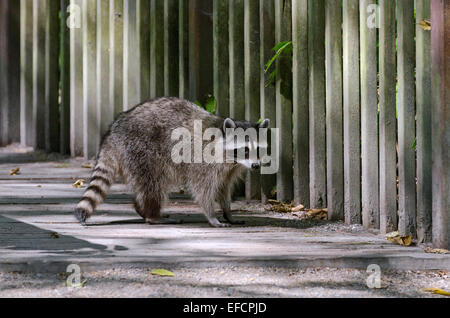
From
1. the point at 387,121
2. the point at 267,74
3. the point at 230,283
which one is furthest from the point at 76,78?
the point at 230,283

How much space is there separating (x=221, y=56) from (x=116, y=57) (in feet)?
5.48

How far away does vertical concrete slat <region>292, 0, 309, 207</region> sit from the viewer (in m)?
5.95

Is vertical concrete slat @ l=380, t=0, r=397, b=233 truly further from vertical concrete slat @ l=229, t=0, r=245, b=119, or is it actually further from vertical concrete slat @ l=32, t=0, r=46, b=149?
vertical concrete slat @ l=32, t=0, r=46, b=149

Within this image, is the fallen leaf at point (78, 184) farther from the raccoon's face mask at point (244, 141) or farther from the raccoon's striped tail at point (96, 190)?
the raccoon's face mask at point (244, 141)

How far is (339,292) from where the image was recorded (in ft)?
12.5

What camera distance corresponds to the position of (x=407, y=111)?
4.84 metres

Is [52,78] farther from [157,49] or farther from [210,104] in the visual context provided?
[210,104]

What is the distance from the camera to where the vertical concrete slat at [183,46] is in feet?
23.8

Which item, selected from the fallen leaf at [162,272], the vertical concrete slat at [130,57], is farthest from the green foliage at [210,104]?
the fallen leaf at [162,272]

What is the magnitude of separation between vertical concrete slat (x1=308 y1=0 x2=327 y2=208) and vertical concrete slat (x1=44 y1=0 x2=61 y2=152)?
389 centimetres

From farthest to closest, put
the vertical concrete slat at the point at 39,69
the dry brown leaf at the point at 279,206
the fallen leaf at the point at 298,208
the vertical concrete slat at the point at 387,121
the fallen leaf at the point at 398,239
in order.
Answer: the vertical concrete slat at the point at 39,69, the dry brown leaf at the point at 279,206, the fallen leaf at the point at 298,208, the vertical concrete slat at the point at 387,121, the fallen leaf at the point at 398,239

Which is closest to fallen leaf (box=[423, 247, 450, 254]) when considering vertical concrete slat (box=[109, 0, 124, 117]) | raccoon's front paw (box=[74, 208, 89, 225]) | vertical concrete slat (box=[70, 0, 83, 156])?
raccoon's front paw (box=[74, 208, 89, 225])

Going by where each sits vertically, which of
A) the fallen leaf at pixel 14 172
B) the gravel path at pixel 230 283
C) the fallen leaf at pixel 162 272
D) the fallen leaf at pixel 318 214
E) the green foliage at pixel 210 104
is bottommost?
the gravel path at pixel 230 283

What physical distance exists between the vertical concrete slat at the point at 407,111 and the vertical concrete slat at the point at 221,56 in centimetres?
222
